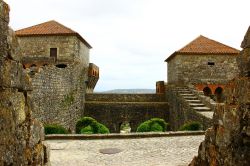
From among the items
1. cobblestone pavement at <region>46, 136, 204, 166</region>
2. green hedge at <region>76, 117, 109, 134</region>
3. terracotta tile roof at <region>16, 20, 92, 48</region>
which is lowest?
green hedge at <region>76, 117, 109, 134</region>

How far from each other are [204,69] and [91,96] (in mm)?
10141

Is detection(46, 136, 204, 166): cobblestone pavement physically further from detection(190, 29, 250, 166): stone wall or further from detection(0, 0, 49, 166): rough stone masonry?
detection(0, 0, 49, 166): rough stone masonry

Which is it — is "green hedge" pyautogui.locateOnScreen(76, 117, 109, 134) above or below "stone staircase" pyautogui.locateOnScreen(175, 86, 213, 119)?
below

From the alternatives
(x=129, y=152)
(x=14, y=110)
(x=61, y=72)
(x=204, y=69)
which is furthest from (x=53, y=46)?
(x=14, y=110)

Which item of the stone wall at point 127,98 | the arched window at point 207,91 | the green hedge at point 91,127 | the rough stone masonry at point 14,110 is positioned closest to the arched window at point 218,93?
the arched window at point 207,91

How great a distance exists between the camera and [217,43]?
3181cm

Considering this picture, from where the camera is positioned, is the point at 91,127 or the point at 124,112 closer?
the point at 91,127

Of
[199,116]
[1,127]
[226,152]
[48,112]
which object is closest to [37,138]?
[1,127]

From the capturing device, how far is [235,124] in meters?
4.54

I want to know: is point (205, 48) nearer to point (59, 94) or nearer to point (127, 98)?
point (127, 98)

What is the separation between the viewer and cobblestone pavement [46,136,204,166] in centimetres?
871

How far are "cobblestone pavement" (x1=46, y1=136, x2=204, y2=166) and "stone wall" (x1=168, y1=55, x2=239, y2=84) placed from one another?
17.4 metres

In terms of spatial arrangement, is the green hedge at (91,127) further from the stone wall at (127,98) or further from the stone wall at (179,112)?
the stone wall at (127,98)

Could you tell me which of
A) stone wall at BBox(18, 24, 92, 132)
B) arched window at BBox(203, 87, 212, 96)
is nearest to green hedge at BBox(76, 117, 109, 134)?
stone wall at BBox(18, 24, 92, 132)
